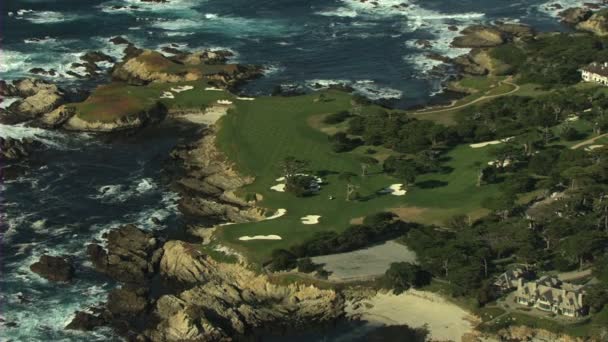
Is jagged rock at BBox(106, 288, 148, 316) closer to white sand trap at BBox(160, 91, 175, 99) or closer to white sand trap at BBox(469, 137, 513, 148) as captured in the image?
white sand trap at BBox(469, 137, 513, 148)

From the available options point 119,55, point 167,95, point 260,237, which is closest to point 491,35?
point 167,95

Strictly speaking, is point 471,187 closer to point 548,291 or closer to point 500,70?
point 548,291

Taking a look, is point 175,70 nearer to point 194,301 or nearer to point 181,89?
point 181,89

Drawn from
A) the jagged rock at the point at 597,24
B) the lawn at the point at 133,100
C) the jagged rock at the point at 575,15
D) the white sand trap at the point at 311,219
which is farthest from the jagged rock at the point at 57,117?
the jagged rock at the point at 575,15

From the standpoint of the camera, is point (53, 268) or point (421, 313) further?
point (53, 268)

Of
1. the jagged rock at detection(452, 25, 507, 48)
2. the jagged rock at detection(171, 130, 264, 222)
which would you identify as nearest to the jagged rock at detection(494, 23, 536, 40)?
the jagged rock at detection(452, 25, 507, 48)

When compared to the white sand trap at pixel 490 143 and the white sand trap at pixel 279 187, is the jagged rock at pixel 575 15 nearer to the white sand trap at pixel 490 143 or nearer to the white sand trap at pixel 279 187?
the white sand trap at pixel 490 143
